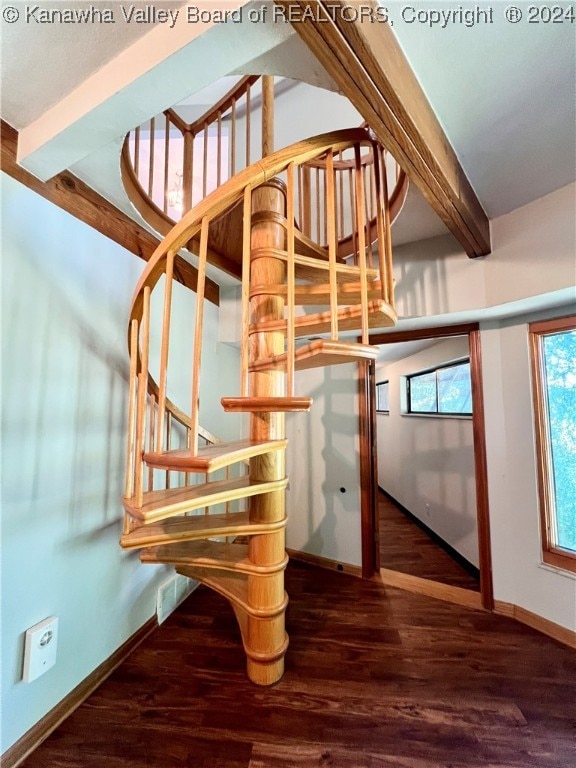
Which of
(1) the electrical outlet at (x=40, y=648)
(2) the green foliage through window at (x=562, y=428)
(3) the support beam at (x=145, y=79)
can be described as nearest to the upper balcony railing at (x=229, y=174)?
(3) the support beam at (x=145, y=79)

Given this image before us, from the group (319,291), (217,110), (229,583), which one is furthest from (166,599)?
(217,110)

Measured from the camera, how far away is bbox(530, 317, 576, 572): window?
1890mm

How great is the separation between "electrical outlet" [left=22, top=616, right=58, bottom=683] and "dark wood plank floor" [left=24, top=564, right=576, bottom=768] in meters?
0.28

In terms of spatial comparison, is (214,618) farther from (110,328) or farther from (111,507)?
(110,328)

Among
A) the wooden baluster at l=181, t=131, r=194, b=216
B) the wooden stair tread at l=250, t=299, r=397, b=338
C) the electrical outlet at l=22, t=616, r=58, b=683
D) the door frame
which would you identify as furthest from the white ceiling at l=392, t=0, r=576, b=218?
the electrical outlet at l=22, t=616, r=58, b=683

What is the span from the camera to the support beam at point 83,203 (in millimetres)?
1198

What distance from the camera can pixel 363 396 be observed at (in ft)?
8.67

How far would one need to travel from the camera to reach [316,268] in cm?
133

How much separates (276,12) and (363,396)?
2223 mm

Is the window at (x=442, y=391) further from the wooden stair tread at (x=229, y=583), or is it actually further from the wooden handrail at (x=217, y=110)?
the wooden handrail at (x=217, y=110)

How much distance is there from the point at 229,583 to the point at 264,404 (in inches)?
43.3

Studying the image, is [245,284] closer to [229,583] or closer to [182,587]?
[229,583]

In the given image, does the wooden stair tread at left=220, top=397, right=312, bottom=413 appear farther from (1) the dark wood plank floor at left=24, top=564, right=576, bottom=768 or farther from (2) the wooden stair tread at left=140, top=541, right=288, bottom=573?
(1) the dark wood plank floor at left=24, top=564, right=576, bottom=768

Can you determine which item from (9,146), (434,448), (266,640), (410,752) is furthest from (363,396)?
(9,146)
